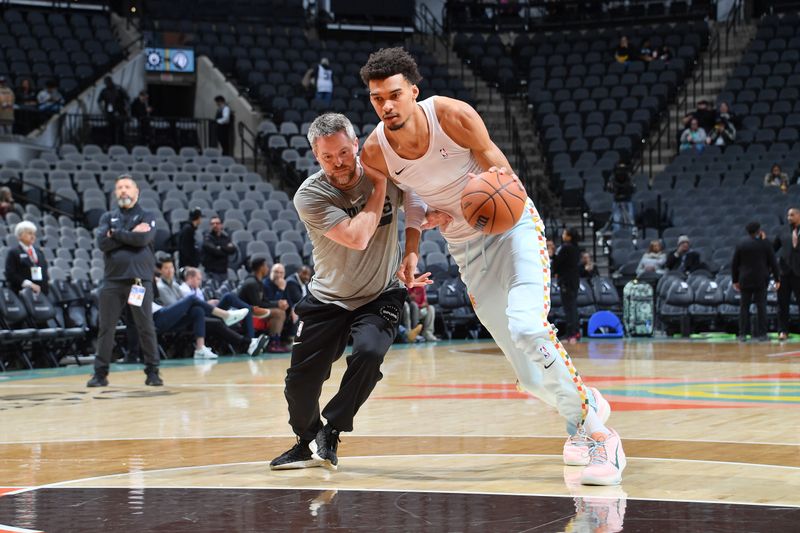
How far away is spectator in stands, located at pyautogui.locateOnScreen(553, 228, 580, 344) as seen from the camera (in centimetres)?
1407

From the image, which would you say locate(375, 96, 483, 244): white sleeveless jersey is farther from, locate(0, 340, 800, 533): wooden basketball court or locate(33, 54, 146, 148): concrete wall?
locate(33, 54, 146, 148): concrete wall

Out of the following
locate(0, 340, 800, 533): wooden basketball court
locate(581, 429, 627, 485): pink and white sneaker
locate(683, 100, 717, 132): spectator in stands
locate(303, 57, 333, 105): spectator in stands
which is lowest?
locate(0, 340, 800, 533): wooden basketball court

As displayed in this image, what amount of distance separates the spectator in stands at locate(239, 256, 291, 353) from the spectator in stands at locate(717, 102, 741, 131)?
1012 cm

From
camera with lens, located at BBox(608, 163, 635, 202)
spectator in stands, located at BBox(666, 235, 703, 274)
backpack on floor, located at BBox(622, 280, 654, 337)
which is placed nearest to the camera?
backpack on floor, located at BBox(622, 280, 654, 337)

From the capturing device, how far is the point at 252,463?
4.75m

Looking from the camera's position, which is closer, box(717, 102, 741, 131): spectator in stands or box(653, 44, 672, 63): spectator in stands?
box(717, 102, 741, 131): spectator in stands

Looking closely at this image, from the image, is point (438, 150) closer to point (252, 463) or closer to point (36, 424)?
point (252, 463)

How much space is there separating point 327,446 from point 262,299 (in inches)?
340

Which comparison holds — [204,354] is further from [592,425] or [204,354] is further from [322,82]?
[322,82]

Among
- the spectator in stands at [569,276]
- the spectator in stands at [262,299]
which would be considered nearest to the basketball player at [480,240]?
the spectator in stands at [262,299]

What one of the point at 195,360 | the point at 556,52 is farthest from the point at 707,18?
the point at 195,360

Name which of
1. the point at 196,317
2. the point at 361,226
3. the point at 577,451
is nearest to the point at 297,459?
the point at 361,226

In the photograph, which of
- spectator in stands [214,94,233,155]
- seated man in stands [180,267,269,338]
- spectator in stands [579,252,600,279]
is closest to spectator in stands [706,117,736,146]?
spectator in stands [579,252,600,279]

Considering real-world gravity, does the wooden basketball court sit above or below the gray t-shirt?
below
